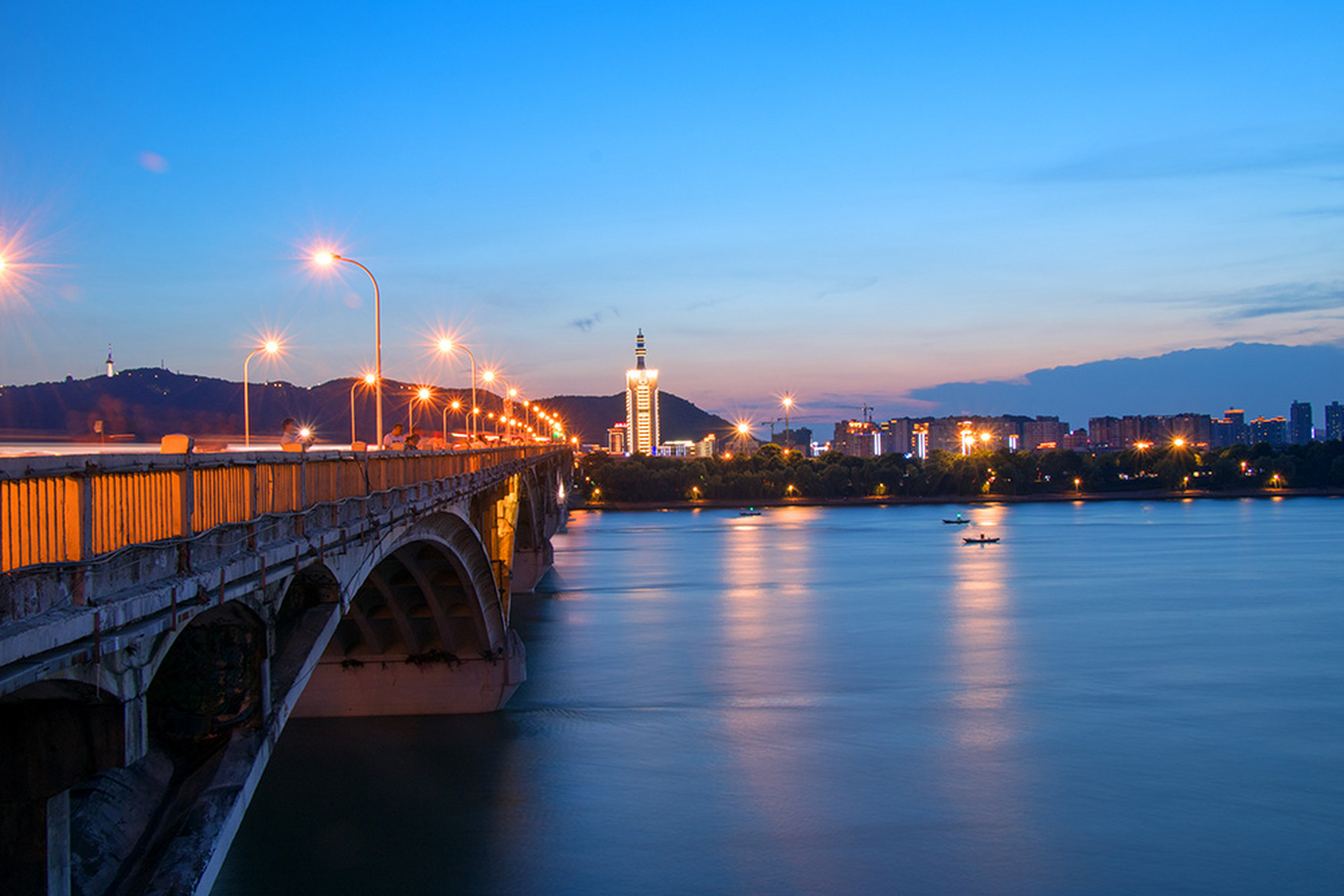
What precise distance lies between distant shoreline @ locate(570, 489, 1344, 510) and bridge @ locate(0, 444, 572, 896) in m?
119

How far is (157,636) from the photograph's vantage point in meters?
6.44

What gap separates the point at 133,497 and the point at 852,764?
19.9 metres

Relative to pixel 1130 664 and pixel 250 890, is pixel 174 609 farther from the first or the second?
pixel 1130 664

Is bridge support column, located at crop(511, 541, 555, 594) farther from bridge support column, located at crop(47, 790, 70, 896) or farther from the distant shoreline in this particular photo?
the distant shoreline

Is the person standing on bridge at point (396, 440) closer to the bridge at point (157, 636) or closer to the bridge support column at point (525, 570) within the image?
the bridge at point (157, 636)

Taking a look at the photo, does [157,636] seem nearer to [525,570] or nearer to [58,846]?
[58,846]

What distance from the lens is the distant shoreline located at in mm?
133000

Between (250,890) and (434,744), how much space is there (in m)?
6.91

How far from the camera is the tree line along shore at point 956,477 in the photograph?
13612cm

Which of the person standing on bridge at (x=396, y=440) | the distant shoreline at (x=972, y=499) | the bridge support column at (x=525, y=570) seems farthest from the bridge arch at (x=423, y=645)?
the distant shoreline at (x=972, y=499)

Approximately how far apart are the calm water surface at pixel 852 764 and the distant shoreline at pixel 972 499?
83.6 metres

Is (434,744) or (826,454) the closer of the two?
(434,744)

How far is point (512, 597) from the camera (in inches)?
2024

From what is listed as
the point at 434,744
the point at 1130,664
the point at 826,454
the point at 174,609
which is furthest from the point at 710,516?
the point at 174,609
